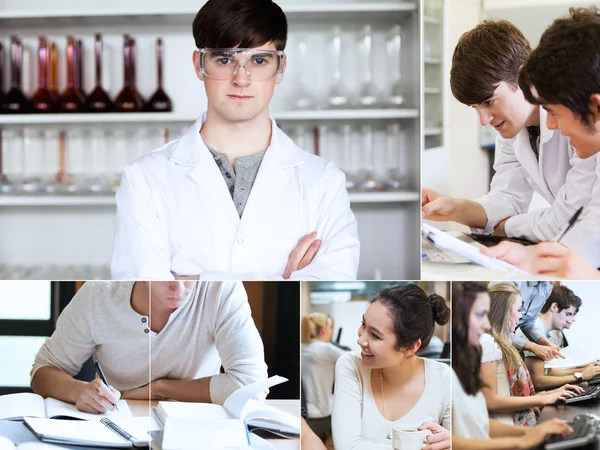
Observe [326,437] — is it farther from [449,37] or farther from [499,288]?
[449,37]

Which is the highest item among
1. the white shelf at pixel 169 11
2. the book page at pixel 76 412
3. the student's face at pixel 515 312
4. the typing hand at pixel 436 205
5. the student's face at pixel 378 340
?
the white shelf at pixel 169 11

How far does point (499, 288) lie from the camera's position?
1970 millimetres

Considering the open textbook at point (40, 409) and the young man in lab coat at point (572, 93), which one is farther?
the open textbook at point (40, 409)

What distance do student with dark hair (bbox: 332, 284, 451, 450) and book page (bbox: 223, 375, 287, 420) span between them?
0.18 meters

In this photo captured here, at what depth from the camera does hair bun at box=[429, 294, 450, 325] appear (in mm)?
1971

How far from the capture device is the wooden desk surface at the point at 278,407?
1.99 m

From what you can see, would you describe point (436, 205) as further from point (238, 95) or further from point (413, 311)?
point (238, 95)

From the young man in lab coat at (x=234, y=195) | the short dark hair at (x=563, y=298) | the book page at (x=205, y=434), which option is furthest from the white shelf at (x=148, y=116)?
the book page at (x=205, y=434)

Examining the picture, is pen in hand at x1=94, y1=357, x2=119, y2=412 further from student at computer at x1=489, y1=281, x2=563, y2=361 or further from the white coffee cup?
student at computer at x1=489, y1=281, x2=563, y2=361

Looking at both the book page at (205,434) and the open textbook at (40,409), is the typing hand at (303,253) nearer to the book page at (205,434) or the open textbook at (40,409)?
the book page at (205,434)

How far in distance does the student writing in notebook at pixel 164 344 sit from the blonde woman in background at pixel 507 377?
23.6 inches

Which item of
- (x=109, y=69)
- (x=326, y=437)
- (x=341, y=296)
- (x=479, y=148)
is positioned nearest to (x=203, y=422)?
(x=326, y=437)

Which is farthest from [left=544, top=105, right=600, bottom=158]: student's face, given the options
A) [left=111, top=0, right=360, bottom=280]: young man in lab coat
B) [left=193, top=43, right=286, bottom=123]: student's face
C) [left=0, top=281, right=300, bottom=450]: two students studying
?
[left=0, top=281, right=300, bottom=450]: two students studying

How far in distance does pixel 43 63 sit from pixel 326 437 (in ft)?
4.78
